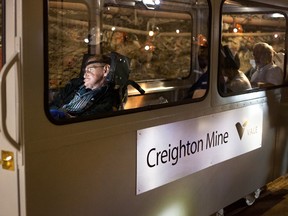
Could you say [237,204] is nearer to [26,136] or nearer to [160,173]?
[160,173]

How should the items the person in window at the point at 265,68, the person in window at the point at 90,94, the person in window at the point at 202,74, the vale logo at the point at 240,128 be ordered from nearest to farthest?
1. the person in window at the point at 90,94
2. the person in window at the point at 202,74
3. the vale logo at the point at 240,128
4. the person in window at the point at 265,68

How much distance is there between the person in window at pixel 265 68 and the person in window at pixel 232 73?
264mm

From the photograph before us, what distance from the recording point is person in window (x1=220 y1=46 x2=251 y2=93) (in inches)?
148

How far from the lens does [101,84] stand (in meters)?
2.92

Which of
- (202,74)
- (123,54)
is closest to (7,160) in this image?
(123,54)

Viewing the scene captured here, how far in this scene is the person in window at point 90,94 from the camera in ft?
8.79

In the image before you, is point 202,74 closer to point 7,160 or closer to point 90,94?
point 90,94

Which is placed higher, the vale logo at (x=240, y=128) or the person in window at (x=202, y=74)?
the person in window at (x=202, y=74)

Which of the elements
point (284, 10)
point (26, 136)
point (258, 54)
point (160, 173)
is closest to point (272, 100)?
point (258, 54)

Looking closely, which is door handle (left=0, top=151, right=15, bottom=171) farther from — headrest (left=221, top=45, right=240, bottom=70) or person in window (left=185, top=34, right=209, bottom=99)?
headrest (left=221, top=45, right=240, bottom=70)

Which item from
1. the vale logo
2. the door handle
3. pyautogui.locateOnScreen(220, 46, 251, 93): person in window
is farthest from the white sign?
the door handle

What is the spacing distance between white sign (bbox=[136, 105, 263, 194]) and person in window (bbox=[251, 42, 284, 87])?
369 mm

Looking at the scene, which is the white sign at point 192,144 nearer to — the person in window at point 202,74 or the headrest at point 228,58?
the person in window at point 202,74

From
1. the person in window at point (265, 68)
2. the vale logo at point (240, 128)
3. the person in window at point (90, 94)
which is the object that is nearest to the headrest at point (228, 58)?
the person in window at point (265, 68)
